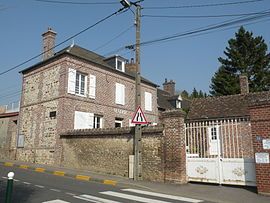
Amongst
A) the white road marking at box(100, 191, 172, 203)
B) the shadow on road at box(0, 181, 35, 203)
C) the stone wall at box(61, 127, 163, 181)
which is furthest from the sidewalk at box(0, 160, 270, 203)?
the shadow on road at box(0, 181, 35, 203)

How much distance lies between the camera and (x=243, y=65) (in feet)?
106

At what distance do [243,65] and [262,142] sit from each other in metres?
25.8

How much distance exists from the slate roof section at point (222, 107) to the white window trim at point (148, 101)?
4.18 meters

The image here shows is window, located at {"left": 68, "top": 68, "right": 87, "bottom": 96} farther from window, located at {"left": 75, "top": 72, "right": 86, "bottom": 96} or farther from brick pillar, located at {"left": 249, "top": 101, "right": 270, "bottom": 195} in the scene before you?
brick pillar, located at {"left": 249, "top": 101, "right": 270, "bottom": 195}

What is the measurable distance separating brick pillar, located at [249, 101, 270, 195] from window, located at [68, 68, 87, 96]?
12.3 metres

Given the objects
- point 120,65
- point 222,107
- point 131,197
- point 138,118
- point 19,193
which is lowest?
point 131,197

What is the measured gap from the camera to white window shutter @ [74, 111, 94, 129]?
18.1 m

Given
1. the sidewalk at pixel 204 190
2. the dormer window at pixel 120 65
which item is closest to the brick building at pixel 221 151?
the sidewalk at pixel 204 190

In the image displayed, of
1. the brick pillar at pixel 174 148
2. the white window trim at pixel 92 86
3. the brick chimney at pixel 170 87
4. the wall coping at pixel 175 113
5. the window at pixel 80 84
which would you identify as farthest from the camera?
the brick chimney at pixel 170 87

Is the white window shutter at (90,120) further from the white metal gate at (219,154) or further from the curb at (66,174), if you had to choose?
the white metal gate at (219,154)

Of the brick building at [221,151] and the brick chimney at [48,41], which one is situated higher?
the brick chimney at [48,41]

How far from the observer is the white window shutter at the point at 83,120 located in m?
18.1

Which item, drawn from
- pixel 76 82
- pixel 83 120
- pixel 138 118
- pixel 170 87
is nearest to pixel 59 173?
pixel 138 118

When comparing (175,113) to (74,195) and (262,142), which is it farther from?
(74,195)
